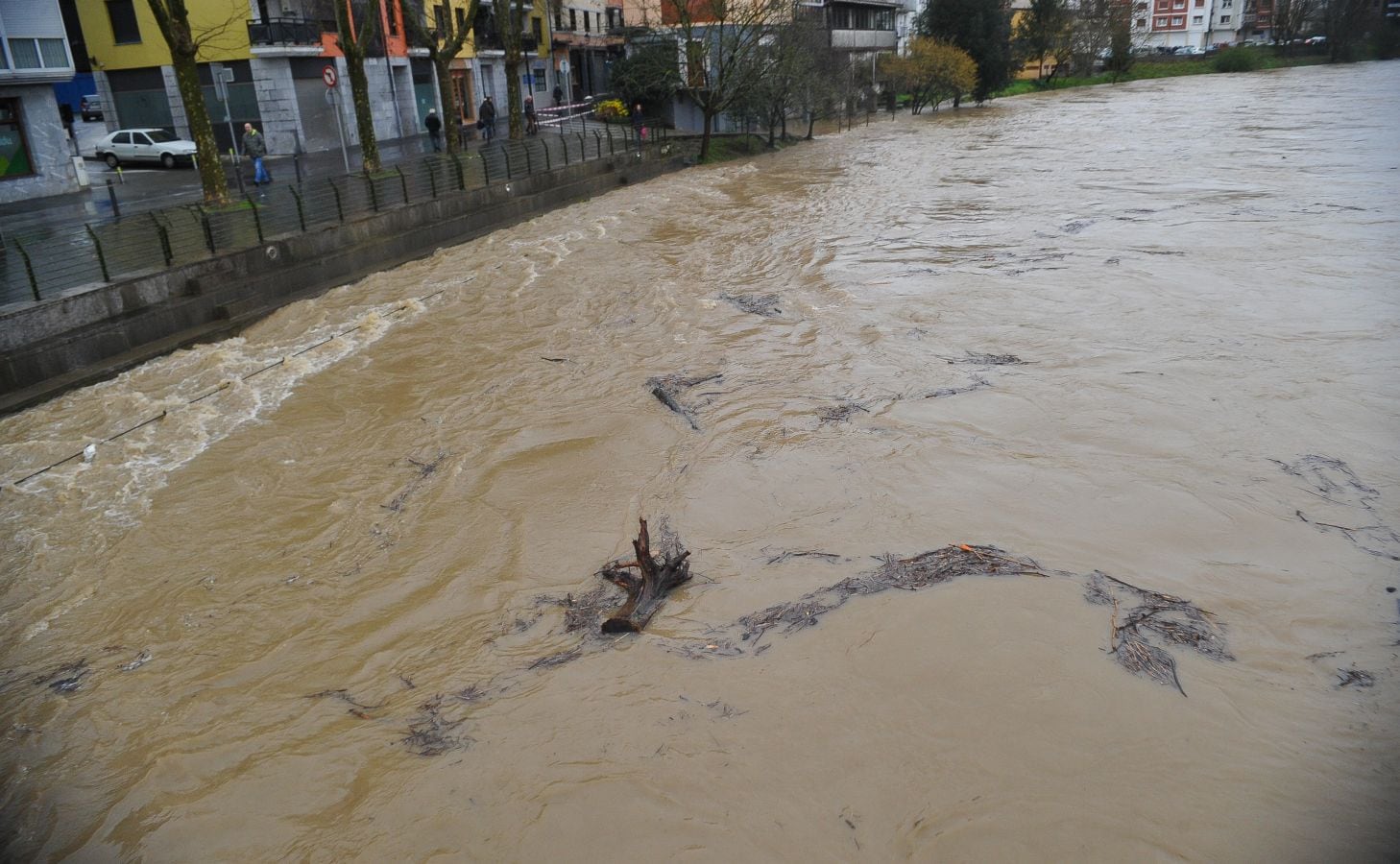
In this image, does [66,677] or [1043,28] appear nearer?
[66,677]

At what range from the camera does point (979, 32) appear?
56.1 m

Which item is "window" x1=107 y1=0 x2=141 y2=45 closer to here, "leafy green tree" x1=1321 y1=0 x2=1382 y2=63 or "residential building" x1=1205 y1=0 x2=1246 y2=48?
"leafy green tree" x1=1321 y1=0 x2=1382 y2=63

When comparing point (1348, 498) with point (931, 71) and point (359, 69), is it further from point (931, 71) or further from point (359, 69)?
point (931, 71)

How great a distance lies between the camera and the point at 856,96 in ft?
165

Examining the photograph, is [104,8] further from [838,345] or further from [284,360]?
[838,345]

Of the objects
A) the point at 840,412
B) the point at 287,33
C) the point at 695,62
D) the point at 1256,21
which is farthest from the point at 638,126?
the point at 1256,21

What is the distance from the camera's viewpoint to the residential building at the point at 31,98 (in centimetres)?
2256

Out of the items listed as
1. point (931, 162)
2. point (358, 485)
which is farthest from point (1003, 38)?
point (358, 485)

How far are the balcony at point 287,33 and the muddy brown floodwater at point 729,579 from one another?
19.6m

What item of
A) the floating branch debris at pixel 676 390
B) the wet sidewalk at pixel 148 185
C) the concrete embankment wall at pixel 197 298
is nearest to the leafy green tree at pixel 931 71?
the wet sidewalk at pixel 148 185

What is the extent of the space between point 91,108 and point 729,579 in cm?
3586

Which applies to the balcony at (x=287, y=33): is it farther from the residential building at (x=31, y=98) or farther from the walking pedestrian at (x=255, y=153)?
the residential building at (x=31, y=98)

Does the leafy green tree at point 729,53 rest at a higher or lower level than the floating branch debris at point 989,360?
higher

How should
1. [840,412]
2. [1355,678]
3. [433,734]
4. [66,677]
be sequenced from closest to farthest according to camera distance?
[433,734] → [1355,678] → [66,677] → [840,412]
